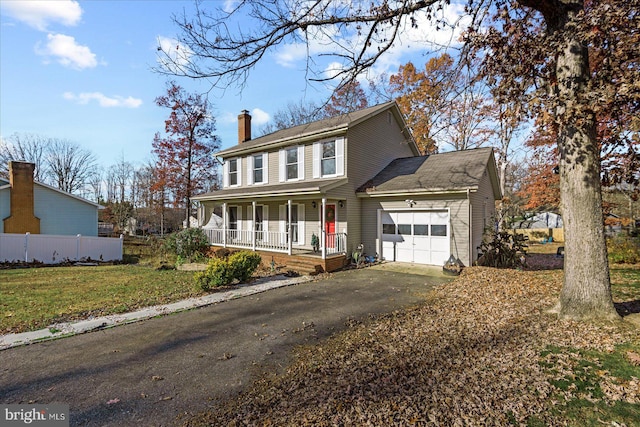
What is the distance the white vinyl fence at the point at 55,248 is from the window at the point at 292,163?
9411mm

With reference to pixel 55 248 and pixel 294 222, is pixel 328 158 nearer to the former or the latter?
pixel 294 222

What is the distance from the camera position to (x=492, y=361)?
4055 millimetres

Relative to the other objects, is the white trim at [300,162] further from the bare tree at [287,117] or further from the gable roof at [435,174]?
the bare tree at [287,117]

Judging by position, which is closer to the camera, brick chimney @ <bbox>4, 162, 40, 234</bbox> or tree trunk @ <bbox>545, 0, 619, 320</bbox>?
tree trunk @ <bbox>545, 0, 619, 320</bbox>

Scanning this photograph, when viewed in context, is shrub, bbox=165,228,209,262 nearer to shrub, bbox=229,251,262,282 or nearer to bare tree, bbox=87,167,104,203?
shrub, bbox=229,251,262,282

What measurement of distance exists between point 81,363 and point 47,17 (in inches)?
308

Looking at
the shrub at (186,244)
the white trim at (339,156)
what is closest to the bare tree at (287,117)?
the white trim at (339,156)

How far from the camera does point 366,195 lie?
13422mm

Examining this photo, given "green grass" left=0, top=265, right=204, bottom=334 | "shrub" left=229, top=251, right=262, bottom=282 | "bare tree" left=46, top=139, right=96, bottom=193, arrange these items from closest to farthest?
"green grass" left=0, top=265, right=204, bottom=334
"shrub" left=229, top=251, right=262, bottom=282
"bare tree" left=46, top=139, right=96, bottom=193

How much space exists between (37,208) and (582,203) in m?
24.0

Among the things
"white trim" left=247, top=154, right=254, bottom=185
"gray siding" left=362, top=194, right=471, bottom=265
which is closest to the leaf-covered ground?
"gray siding" left=362, top=194, right=471, bottom=265

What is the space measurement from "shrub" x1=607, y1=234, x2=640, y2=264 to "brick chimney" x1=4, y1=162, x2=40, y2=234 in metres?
29.3

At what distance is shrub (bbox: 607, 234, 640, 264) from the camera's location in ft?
40.9

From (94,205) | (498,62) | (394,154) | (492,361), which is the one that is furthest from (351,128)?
(94,205)
